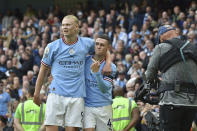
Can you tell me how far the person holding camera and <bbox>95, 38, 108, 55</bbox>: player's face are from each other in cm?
116

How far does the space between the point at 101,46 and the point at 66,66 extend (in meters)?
0.79

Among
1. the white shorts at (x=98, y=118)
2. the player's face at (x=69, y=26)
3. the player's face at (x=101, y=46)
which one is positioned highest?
the player's face at (x=69, y=26)

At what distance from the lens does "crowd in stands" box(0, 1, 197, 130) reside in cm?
1520

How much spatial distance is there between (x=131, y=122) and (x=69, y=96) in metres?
2.66

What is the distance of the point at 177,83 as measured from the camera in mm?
6699

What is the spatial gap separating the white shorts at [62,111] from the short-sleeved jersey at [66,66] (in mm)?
84

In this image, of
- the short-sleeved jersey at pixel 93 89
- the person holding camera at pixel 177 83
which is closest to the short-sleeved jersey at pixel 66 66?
the short-sleeved jersey at pixel 93 89

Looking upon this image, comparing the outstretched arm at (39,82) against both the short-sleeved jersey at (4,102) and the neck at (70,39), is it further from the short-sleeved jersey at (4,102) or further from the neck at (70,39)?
the short-sleeved jersey at (4,102)

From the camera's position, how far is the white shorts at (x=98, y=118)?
25.2 feet

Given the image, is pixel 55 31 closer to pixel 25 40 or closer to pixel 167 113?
pixel 25 40

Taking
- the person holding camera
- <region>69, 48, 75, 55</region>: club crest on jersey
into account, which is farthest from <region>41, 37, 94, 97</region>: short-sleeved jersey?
the person holding camera

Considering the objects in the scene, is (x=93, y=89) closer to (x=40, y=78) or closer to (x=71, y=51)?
(x=71, y=51)

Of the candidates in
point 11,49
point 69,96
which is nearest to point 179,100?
point 69,96

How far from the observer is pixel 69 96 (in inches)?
285
